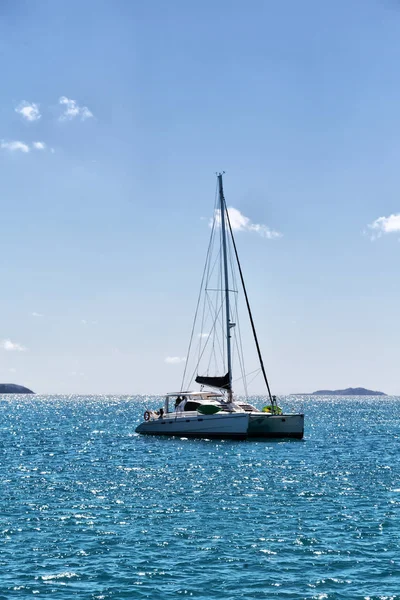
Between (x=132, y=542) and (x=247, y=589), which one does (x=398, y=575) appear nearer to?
(x=247, y=589)

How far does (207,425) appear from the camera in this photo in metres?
57.3

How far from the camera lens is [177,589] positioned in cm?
1741

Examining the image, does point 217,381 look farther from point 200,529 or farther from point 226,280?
point 200,529

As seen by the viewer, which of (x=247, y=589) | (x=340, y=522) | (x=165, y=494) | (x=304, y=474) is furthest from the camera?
(x=304, y=474)

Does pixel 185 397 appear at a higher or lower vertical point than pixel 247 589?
higher

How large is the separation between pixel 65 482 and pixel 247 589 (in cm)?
2030

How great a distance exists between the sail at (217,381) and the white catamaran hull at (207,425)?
3410 millimetres

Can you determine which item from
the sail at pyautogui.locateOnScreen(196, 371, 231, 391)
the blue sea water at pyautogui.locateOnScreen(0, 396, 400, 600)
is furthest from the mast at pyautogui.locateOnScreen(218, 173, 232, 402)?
the blue sea water at pyautogui.locateOnScreen(0, 396, 400, 600)

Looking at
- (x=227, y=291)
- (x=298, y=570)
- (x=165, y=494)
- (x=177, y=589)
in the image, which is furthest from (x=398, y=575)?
(x=227, y=291)

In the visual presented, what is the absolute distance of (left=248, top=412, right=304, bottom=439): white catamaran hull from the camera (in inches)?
2271

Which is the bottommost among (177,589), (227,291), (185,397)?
(177,589)

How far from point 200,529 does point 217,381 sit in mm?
36885

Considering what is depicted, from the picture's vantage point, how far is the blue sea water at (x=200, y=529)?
703 inches

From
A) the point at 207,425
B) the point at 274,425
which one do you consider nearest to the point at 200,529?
the point at 207,425
